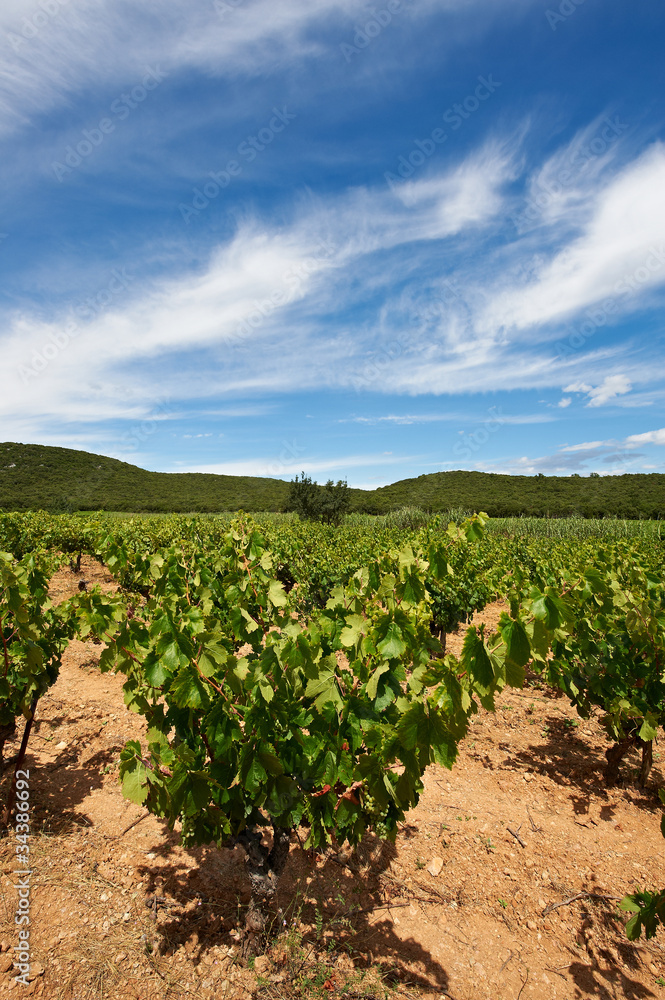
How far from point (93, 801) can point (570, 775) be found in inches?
190

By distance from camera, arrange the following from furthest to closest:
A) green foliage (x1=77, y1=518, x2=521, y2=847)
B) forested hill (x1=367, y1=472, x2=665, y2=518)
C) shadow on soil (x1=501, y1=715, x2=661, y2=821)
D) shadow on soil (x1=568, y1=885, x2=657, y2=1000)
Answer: forested hill (x1=367, y1=472, x2=665, y2=518) < shadow on soil (x1=501, y1=715, x2=661, y2=821) < shadow on soil (x1=568, y1=885, x2=657, y2=1000) < green foliage (x1=77, y1=518, x2=521, y2=847)

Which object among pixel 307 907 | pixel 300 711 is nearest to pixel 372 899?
pixel 307 907

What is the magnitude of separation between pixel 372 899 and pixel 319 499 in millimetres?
32661

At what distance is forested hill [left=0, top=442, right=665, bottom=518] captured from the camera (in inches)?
2243

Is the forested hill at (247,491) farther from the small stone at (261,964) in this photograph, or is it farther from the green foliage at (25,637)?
the small stone at (261,964)

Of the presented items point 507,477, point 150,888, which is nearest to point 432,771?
point 150,888

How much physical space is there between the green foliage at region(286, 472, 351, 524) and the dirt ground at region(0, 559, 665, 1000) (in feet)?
99.5

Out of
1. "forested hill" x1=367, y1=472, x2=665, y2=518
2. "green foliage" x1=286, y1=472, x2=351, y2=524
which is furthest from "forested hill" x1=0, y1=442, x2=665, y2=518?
"green foliage" x1=286, y1=472, x2=351, y2=524

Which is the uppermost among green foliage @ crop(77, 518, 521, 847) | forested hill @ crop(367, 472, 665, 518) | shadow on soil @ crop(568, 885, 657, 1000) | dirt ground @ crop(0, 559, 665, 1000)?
forested hill @ crop(367, 472, 665, 518)

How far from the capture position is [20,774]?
3.46m

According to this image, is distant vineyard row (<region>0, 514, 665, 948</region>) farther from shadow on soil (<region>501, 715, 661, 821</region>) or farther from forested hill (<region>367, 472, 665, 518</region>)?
forested hill (<region>367, 472, 665, 518</region>)

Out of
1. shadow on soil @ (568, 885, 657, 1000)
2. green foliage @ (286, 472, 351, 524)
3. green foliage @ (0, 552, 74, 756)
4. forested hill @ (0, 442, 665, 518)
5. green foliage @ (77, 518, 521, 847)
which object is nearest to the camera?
green foliage @ (77, 518, 521, 847)

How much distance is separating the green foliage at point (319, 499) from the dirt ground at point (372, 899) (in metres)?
30.3

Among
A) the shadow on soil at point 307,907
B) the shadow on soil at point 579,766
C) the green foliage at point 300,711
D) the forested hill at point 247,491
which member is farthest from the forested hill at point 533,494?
the green foliage at point 300,711
